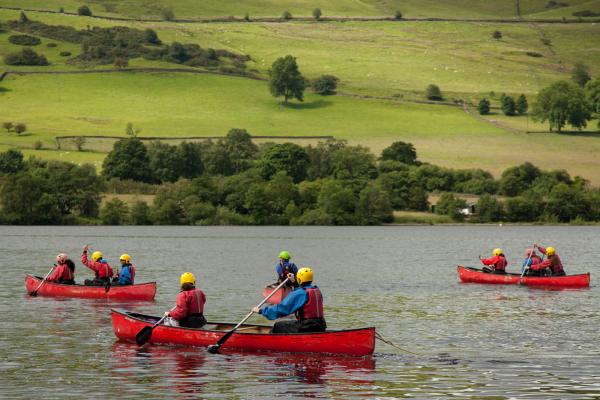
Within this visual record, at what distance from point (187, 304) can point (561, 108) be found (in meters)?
166

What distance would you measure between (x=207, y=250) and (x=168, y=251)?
3.44 meters

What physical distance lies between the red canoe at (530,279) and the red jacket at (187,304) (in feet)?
94.6

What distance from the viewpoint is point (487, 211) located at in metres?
144

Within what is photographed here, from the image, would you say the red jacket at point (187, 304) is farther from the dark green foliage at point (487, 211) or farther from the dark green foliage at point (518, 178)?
the dark green foliage at point (518, 178)

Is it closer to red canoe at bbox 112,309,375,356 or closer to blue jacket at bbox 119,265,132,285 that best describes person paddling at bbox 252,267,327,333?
red canoe at bbox 112,309,375,356

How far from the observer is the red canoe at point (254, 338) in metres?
32.8

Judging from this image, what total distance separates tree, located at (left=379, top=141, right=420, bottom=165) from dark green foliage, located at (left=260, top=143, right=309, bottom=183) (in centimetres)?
1311

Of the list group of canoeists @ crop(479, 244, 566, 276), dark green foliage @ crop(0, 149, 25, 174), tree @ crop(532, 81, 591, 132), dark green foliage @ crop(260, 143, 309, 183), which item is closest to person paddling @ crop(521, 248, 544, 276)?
group of canoeists @ crop(479, 244, 566, 276)

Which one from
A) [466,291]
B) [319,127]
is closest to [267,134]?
[319,127]

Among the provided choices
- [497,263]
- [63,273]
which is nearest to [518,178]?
[497,263]

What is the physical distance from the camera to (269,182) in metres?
146

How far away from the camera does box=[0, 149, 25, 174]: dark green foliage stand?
504ft

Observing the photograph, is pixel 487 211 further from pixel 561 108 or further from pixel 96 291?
pixel 96 291

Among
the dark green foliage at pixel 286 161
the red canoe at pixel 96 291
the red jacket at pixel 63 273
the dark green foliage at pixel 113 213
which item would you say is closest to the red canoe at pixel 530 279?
the red canoe at pixel 96 291
